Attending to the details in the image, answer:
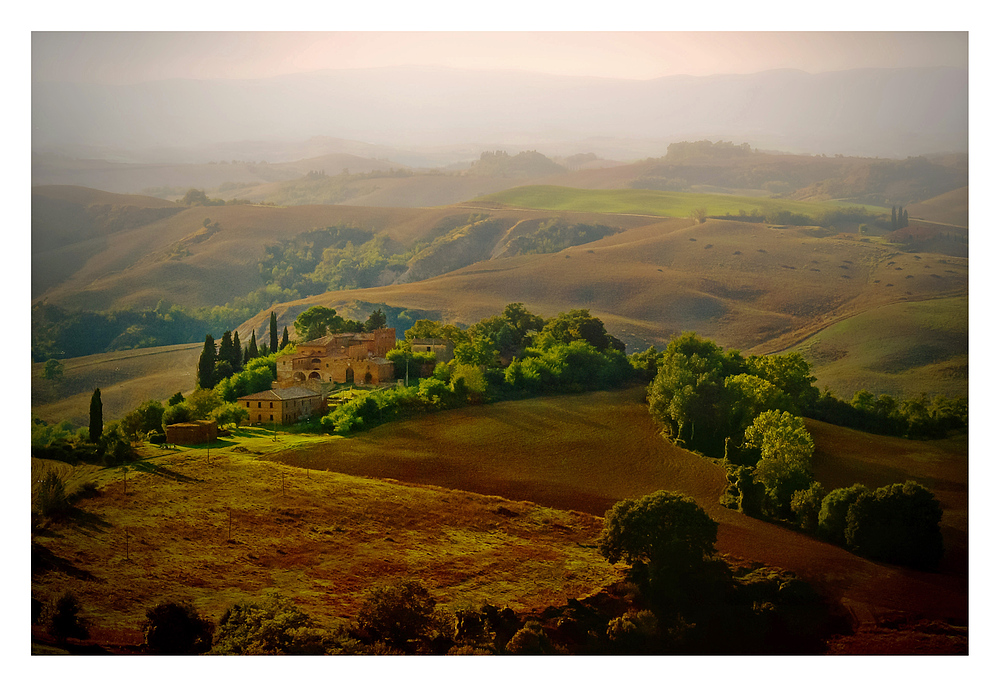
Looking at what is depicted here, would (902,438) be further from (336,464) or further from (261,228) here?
(261,228)

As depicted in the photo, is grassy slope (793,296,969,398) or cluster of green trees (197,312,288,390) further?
cluster of green trees (197,312,288,390)

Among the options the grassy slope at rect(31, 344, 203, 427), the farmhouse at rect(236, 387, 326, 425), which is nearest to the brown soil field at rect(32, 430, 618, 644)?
the grassy slope at rect(31, 344, 203, 427)

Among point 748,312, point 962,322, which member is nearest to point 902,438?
point 962,322

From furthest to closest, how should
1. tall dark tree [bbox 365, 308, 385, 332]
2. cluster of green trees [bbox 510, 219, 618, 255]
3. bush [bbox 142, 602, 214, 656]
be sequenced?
cluster of green trees [bbox 510, 219, 618, 255], tall dark tree [bbox 365, 308, 385, 332], bush [bbox 142, 602, 214, 656]

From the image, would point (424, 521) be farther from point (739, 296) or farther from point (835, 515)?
point (739, 296)

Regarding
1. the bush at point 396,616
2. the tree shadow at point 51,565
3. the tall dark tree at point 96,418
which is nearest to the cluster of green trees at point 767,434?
the bush at point 396,616

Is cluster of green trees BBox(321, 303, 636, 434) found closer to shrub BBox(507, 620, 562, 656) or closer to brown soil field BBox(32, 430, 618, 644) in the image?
brown soil field BBox(32, 430, 618, 644)

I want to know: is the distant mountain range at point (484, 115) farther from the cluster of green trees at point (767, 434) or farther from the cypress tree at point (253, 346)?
the cluster of green trees at point (767, 434)
